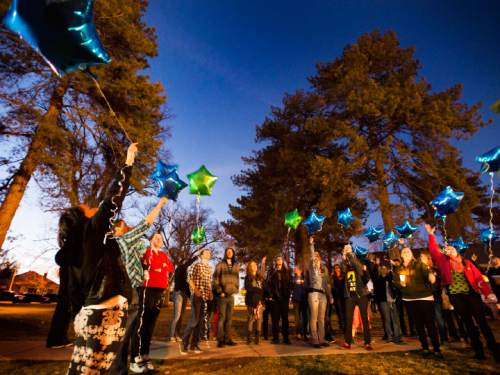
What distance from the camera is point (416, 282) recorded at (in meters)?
5.96

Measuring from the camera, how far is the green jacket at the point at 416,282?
589cm

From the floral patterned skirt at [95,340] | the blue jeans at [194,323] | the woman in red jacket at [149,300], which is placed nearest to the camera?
the floral patterned skirt at [95,340]

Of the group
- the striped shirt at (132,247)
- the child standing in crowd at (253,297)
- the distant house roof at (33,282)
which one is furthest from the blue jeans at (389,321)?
the distant house roof at (33,282)

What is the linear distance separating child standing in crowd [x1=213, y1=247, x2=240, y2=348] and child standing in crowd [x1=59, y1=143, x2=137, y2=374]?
507 centimetres

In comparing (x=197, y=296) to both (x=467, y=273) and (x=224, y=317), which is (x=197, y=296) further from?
(x=467, y=273)

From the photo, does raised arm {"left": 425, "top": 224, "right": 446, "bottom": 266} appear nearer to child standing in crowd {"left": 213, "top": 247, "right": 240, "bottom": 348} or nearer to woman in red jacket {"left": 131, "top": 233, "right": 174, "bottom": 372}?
child standing in crowd {"left": 213, "top": 247, "right": 240, "bottom": 348}

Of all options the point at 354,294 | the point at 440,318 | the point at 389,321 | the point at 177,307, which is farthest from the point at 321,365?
Result: the point at 177,307

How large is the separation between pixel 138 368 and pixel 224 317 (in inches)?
112

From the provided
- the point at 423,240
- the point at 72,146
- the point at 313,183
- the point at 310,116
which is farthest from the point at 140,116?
the point at 423,240

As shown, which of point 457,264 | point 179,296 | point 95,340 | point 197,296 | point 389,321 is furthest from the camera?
point 179,296

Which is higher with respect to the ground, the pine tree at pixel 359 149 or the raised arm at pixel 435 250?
the pine tree at pixel 359 149

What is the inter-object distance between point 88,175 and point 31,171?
3.26 metres

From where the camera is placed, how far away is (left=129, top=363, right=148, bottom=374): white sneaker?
461cm

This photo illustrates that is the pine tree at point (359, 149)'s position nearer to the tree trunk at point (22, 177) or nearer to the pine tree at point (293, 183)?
the pine tree at point (293, 183)
